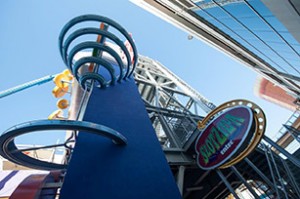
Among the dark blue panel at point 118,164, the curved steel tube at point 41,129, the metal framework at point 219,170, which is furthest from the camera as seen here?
the metal framework at point 219,170

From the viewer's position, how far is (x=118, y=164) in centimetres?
577

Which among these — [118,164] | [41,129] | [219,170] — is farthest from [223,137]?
[41,129]

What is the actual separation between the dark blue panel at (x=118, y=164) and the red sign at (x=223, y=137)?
2275mm

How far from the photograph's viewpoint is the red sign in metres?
6.59

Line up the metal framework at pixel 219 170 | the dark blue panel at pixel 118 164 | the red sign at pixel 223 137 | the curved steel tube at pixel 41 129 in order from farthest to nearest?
the metal framework at pixel 219 170 → the red sign at pixel 223 137 → the dark blue panel at pixel 118 164 → the curved steel tube at pixel 41 129

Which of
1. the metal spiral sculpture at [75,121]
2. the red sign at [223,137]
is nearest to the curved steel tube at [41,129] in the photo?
the metal spiral sculpture at [75,121]

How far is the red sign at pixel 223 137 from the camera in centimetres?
659

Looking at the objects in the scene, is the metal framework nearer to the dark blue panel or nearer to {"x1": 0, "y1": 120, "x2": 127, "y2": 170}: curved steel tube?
the dark blue panel

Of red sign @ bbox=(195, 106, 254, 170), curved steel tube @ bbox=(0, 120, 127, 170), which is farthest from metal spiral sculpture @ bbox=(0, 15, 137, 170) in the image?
red sign @ bbox=(195, 106, 254, 170)

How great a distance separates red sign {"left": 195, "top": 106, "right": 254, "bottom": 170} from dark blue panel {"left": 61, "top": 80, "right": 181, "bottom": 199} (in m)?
2.27

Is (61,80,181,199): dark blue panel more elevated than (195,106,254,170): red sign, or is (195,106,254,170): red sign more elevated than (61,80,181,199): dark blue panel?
(195,106,254,170): red sign

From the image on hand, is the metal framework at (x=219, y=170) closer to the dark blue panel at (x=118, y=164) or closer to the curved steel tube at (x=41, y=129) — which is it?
the dark blue panel at (x=118, y=164)

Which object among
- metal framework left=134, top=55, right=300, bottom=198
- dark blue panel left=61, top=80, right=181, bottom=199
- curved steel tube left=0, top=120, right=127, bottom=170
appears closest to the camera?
curved steel tube left=0, top=120, right=127, bottom=170

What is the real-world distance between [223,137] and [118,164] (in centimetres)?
425
